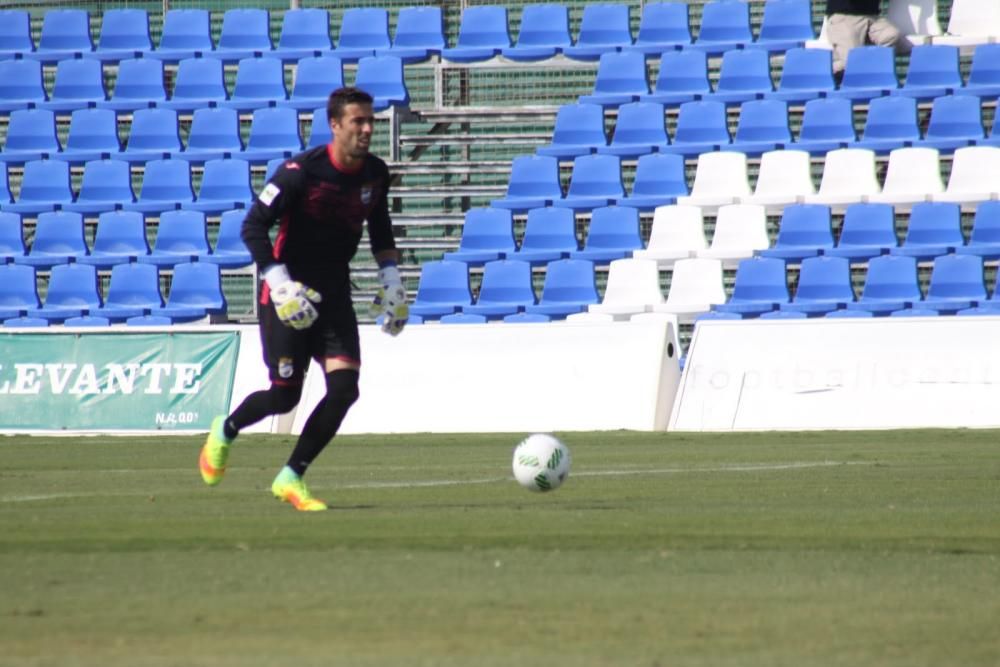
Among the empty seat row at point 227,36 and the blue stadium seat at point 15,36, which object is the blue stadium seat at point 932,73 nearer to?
the empty seat row at point 227,36

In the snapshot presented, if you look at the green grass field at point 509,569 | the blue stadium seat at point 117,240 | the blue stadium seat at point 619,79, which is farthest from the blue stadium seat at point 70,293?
the green grass field at point 509,569

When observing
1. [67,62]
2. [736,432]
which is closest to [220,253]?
[67,62]

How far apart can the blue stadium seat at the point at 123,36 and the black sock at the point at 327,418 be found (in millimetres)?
19457

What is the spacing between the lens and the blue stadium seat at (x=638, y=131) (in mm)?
24078

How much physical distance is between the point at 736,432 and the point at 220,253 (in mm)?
9456

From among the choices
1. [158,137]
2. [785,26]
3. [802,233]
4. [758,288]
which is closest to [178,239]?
[158,137]

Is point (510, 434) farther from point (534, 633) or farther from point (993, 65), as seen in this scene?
point (534, 633)

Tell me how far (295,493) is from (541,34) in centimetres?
1783

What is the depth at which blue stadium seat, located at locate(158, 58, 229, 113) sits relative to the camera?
1040 inches

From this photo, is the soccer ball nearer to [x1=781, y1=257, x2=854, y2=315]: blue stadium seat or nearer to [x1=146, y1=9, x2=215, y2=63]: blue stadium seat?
[x1=781, y1=257, x2=854, y2=315]: blue stadium seat

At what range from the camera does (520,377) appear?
17828 millimetres

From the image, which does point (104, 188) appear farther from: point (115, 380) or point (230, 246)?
point (115, 380)

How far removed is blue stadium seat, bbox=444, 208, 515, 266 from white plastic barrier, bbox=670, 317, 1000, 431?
6043 mm

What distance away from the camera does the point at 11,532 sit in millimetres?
7969
